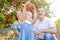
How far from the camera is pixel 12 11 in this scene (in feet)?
5.76

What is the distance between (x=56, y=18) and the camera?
1727 mm

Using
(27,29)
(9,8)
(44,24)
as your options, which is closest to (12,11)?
(9,8)

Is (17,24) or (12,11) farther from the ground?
(12,11)

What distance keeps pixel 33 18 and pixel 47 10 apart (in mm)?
168

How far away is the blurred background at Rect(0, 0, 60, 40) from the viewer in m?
1.72

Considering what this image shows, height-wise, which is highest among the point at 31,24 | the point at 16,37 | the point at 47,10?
the point at 47,10

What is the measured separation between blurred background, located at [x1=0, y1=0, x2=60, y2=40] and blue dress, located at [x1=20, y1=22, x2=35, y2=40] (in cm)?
11

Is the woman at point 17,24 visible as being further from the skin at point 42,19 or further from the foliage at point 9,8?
the skin at point 42,19

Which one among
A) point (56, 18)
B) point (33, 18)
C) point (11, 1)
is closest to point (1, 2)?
point (11, 1)

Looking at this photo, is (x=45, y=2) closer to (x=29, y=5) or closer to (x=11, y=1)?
(x=29, y=5)

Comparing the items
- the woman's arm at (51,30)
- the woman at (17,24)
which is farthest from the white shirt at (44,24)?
the woman at (17,24)

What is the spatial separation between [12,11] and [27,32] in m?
0.27

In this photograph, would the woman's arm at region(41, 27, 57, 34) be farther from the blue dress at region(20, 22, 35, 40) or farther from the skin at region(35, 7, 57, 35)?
the blue dress at region(20, 22, 35, 40)

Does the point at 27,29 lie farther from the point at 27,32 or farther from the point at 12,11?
the point at 12,11
